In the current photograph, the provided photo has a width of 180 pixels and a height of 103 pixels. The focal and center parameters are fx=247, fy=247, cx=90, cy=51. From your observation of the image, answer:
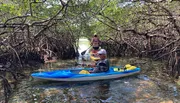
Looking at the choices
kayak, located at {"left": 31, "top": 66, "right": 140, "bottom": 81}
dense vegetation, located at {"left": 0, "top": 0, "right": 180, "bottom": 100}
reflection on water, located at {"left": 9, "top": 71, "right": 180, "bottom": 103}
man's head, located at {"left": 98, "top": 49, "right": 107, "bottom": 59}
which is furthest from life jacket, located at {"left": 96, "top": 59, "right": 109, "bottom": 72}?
dense vegetation, located at {"left": 0, "top": 0, "right": 180, "bottom": 100}

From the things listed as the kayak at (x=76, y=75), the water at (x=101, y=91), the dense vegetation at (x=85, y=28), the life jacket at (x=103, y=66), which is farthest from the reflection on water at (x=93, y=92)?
the dense vegetation at (x=85, y=28)

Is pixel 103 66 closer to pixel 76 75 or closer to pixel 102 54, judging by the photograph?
pixel 102 54

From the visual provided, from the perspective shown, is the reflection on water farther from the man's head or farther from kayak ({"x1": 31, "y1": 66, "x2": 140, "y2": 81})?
the man's head

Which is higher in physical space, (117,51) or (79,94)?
(117,51)

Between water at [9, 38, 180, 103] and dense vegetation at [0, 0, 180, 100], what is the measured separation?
68 centimetres

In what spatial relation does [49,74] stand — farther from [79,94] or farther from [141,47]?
[141,47]

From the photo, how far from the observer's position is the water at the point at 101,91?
5.95 meters

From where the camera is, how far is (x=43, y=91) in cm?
666

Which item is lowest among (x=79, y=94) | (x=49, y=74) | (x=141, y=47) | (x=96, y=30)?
(x=79, y=94)

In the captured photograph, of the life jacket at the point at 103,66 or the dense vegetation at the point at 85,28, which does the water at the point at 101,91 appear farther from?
the dense vegetation at the point at 85,28

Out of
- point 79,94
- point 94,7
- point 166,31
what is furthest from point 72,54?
point 79,94

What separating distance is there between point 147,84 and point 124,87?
77 centimetres

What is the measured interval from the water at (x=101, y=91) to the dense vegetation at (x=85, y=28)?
68 cm

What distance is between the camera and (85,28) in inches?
589
